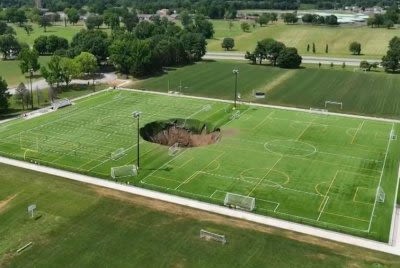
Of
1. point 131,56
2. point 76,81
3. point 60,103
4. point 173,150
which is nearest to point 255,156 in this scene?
point 173,150

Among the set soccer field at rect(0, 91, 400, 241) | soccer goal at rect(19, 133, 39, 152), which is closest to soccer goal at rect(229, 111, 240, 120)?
soccer field at rect(0, 91, 400, 241)

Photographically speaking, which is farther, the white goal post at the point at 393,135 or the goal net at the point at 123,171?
the white goal post at the point at 393,135

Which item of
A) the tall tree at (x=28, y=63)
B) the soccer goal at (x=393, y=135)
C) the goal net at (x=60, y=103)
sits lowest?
the soccer goal at (x=393, y=135)

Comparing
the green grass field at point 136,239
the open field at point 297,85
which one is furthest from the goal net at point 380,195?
the open field at point 297,85

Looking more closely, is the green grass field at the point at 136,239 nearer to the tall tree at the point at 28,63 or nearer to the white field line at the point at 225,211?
the white field line at the point at 225,211

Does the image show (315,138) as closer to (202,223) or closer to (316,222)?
(316,222)

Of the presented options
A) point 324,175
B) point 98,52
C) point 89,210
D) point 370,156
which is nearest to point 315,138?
point 370,156

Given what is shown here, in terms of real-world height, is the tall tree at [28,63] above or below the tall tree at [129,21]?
below
